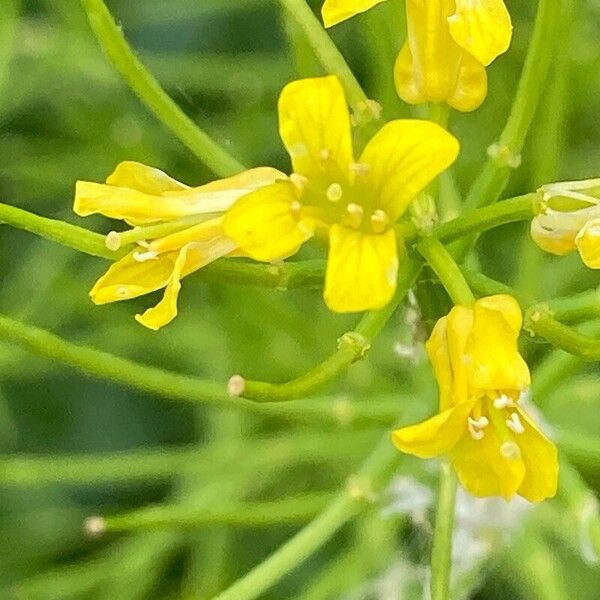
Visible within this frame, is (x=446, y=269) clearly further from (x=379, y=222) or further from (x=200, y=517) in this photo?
(x=200, y=517)

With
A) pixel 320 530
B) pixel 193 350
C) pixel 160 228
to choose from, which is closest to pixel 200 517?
pixel 320 530

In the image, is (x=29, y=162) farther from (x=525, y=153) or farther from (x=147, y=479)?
(x=525, y=153)

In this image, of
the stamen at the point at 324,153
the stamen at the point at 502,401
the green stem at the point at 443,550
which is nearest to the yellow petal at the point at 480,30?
the stamen at the point at 324,153

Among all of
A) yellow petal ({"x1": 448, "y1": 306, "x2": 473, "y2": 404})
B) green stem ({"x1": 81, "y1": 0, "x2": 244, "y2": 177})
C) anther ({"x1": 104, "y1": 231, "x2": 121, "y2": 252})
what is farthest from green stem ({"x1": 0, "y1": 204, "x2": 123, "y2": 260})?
yellow petal ({"x1": 448, "y1": 306, "x2": 473, "y2": 404})

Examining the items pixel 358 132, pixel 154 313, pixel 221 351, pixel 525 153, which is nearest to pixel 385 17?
pixel 358 132

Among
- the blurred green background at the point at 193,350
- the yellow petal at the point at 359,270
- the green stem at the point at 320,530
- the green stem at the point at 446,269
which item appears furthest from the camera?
the blurred green background at the point at 193,350

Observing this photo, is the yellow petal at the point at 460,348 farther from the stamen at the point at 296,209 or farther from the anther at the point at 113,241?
the anther at the point at 113,241

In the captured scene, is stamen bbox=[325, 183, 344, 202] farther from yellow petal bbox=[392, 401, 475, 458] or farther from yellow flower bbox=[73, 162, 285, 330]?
yellow petal bbox=[392, 401, 475, 458]
